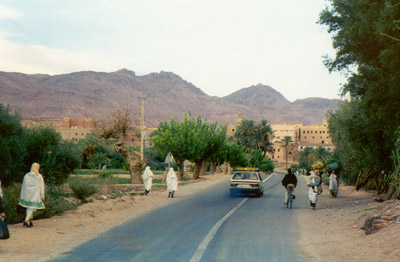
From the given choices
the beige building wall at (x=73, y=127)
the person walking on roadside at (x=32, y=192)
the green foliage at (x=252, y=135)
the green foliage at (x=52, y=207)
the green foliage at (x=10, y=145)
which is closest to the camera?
the person walking on roadside at (x=32, y=192)

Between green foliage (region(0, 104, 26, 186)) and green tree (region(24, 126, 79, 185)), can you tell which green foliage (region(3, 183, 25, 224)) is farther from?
green tree (region(24, 126, 79, 185))

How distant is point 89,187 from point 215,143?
117 feet

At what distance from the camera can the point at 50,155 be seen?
893 inches

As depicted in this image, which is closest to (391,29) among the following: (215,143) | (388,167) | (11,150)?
(388,167)

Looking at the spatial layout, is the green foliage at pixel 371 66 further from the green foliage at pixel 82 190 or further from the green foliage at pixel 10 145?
the green foliage at pixel 10 145

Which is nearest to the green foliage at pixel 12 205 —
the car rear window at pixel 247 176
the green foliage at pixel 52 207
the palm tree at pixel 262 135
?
the green foliage at pixel 52 207

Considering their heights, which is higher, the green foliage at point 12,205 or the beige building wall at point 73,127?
the beige building wall at point 73,127

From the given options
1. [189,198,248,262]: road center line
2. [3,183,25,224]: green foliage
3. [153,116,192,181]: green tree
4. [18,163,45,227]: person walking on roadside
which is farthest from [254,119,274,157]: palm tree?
[18,163,45,227]: person walking on roadside

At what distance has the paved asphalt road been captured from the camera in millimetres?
8609

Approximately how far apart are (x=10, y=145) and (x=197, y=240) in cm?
1102

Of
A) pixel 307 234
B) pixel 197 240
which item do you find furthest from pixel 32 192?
pixel 307 234

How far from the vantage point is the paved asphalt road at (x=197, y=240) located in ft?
28.2

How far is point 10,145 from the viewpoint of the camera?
18203 mm

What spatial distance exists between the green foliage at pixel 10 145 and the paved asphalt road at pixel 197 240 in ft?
20.6
